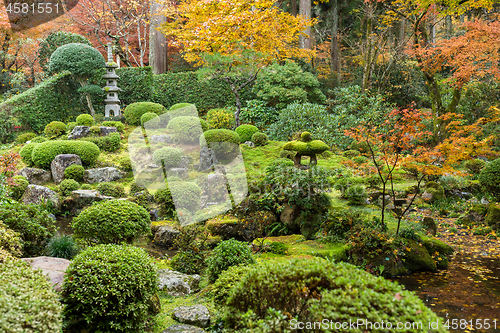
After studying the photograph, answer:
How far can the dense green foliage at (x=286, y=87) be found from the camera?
48.1ft

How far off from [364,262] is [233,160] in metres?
6.23

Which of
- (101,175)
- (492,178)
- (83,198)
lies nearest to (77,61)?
(101,175)

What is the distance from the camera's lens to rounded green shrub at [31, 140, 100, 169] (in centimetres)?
1016

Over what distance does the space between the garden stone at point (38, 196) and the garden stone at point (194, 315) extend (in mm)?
6366

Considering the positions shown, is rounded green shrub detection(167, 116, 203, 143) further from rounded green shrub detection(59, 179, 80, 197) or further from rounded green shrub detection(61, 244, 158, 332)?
rounded green shrub detection(61, 244, 158, 332)

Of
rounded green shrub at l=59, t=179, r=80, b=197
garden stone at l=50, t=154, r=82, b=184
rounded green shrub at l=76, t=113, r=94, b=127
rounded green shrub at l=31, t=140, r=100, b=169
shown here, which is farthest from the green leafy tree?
rounded green shrub at l=59, t=179, r=80, b=197

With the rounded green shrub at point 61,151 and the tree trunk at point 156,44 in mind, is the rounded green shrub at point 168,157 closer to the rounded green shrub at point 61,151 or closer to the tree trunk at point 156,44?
the rounded green shrub at point 61,151

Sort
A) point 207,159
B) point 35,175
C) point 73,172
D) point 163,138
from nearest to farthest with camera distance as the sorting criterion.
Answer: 1. point 73,172
2. point 35,175
3. point 207,159
4. point 163,138

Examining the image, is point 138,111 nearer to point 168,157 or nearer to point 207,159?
point 168,157

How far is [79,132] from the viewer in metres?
12.0

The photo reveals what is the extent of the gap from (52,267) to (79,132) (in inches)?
380

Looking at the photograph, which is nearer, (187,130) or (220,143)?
(220,143)

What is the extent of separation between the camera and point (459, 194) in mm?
8781

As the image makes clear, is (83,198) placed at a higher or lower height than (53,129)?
lower
